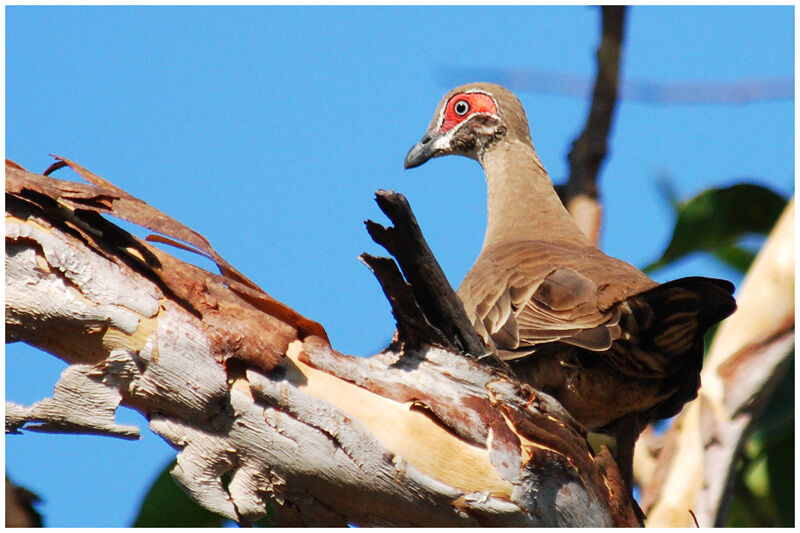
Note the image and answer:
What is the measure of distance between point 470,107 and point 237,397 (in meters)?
3.51

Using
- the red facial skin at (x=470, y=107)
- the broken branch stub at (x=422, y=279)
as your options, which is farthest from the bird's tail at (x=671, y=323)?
the red facial skin at (x=470, y=107)

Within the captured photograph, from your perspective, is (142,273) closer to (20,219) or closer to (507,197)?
(20,219)

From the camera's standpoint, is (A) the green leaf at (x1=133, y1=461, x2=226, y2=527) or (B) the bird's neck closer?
(A) the green leaf at (x1=133, y1=461, x2=226, y2=527)

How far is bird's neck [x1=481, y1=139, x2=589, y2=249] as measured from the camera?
5.15 m

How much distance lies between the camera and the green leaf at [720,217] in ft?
18.3

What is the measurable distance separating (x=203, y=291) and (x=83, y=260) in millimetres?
352

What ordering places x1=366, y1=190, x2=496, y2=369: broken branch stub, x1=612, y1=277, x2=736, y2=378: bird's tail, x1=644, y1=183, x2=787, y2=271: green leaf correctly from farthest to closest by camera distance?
x1=644, y1=183, x2=787, y2=271: green leaf < x1=612, y1=277, x2=736, y2=378: bird's tail < x1=366, y1=190, x2=496, y2=369: broken branch stub

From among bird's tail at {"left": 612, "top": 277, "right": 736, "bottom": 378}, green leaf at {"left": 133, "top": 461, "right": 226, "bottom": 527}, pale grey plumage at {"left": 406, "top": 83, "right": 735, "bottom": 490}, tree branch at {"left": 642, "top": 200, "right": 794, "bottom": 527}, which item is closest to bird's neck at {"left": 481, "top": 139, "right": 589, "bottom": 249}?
pale grey plumage at {"left": 406, "top": 83, "right": 735, "bottom": 490}

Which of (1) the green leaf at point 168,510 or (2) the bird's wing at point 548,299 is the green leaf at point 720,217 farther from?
(1) the green leaf at point 168,510

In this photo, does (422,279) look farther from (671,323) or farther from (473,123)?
(473,123)

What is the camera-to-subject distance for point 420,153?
5.93 metres

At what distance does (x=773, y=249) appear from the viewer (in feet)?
16.3

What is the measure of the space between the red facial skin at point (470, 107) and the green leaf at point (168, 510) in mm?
2575

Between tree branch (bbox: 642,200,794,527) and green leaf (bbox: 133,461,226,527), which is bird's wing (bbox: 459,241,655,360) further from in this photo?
green leaf (bbox: 133,461,226,527)
